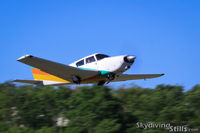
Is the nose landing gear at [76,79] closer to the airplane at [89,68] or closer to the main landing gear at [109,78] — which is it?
the airplane at [89,68]

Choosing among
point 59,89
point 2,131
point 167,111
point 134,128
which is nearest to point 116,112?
point 134,128

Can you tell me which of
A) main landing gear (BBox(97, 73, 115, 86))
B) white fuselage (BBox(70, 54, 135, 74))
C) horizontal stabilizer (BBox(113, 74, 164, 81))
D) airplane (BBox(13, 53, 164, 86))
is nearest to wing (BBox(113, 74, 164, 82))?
horizontal stabilizer (BBox(113, 74, 164, 81))

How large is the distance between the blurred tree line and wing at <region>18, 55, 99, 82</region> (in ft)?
11.6

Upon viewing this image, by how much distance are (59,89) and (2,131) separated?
6562 mm

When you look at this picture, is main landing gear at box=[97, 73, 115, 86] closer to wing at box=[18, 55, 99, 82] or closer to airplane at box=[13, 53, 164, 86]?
airplane at box=[13, 53, 164, 86]

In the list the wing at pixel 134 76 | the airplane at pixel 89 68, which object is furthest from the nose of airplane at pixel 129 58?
the wing at pixel 134 76

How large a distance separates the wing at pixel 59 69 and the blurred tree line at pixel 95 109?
3.53 metres

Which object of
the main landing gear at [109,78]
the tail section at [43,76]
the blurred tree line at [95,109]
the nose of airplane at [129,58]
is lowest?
the blurred tree line at [95,109]

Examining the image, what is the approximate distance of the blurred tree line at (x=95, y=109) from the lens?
20734 mm

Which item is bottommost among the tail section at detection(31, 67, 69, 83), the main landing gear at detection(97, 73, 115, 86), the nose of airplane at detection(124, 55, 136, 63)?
the main landing gear at detection(97, 73, 115, 86)

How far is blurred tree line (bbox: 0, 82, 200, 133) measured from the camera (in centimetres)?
2073

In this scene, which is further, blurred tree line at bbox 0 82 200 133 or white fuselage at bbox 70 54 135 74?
blurred tree line at bbox 0 82 200 133

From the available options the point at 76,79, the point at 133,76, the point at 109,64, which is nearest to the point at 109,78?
the point at 109,64

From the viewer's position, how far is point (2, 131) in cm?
2492
